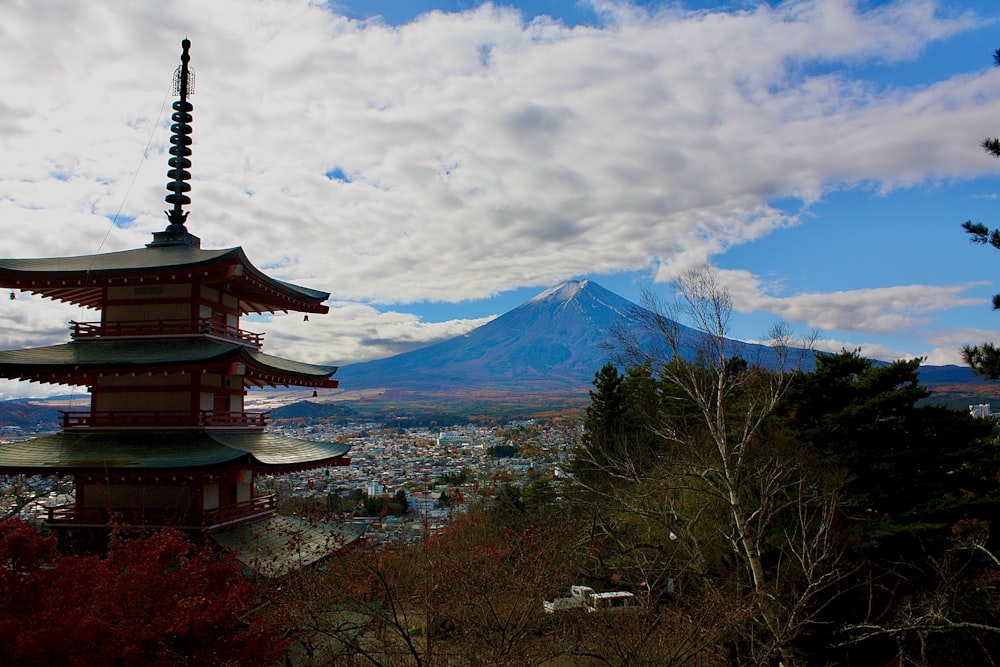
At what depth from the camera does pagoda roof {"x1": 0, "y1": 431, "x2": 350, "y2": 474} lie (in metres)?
10.3

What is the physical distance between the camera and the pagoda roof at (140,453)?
1028cm

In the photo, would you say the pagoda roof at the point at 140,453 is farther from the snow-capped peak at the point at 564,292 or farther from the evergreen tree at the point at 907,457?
the snow-capped peak at the point at 564,292

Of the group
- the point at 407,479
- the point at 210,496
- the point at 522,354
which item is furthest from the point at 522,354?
the point at 210,496

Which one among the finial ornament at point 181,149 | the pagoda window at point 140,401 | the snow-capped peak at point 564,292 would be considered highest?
the snow-capped peak at point 564,292

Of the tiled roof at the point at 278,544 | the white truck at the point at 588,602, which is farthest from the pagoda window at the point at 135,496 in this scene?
the white truck at the point at 588,602

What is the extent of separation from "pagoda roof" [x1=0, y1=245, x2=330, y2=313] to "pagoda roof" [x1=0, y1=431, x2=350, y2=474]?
2846mm

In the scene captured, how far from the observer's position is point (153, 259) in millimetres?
12172

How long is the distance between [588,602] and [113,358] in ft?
36.7

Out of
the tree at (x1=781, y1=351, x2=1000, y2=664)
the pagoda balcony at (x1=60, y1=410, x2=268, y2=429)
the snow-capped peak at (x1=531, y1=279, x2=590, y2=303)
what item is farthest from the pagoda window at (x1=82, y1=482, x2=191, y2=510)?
the snow-capped peak at (x1=531, y1=279, x2=590, y2=303)

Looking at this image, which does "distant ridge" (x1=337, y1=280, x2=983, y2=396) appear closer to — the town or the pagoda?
the town

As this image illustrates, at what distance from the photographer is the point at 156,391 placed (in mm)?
11828

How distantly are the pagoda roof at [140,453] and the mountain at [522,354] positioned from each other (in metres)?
107

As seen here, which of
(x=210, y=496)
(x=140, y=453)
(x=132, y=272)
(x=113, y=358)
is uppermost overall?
(x=132, y=272)

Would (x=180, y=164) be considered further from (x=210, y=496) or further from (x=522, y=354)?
(x=522, y=354)
